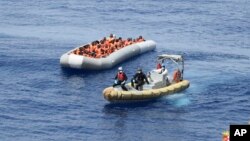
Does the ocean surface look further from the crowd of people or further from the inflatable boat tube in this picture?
the crowd of people

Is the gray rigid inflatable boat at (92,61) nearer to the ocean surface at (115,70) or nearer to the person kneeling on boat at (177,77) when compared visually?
the ocean surface at (115,70)

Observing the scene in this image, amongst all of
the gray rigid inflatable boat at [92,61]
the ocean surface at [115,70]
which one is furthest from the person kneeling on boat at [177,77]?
the gray rigid inflatable boat at [92,61]

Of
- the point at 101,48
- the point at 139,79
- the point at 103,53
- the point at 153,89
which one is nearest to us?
the point at 139,79

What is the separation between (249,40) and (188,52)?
11.9 metres

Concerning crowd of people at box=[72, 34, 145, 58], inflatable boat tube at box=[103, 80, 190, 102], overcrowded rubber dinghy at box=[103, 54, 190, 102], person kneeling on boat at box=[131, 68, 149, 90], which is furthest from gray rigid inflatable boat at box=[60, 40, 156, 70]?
person kneeling on boat at box=[131, 68, 149, 90]

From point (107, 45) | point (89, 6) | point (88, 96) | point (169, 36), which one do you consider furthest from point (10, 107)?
point (89, 6)

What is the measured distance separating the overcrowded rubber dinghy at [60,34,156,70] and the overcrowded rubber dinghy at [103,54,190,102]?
327 inches

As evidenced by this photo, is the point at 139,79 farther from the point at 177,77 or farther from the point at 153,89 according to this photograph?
the point at 177,77

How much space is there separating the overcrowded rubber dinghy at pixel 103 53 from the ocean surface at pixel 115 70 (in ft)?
3.01

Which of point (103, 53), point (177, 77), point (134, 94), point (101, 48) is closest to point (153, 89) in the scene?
point (134, 94)

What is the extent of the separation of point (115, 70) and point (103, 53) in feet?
11.2

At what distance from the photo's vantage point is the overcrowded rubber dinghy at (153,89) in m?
50.1

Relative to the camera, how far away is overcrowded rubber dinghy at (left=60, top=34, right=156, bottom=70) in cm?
6209

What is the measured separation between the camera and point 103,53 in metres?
66.0
